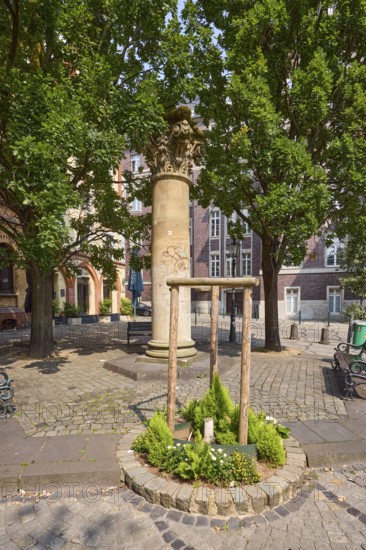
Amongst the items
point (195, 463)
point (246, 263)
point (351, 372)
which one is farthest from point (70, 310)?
point (246, 263)

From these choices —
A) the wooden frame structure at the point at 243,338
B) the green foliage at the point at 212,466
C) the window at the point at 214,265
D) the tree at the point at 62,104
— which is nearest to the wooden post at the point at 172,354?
the wooden frame structure at the point at 243,338

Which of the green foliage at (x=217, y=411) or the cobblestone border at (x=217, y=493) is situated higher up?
the green foliage at (x=217, y=411)

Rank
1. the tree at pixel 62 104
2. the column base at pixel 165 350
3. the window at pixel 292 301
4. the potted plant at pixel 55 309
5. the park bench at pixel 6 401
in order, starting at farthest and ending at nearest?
the window at pixel 292 301
the potted plant at pixel 55 309
the column base at pixel 165 350
the tree at pixel 62 104
the park bench at pixel 6 401

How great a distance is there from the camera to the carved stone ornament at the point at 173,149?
774cm

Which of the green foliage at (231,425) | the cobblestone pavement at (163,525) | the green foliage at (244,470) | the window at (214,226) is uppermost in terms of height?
the window at (214,226)

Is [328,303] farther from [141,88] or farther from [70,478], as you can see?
[70,478]

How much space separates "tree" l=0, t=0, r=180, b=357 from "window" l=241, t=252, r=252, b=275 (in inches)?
911

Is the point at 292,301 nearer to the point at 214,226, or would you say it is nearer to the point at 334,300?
the point at 334,300

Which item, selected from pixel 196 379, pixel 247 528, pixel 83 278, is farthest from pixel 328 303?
pixel 247 528

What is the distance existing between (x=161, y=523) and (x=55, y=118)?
595 centimetres

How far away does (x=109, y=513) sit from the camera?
2.85 metres

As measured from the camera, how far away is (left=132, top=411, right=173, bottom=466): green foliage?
3344 millimetres

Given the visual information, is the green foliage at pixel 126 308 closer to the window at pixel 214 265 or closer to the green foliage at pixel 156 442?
the window at pixel 214 265

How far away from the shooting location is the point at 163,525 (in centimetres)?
271
